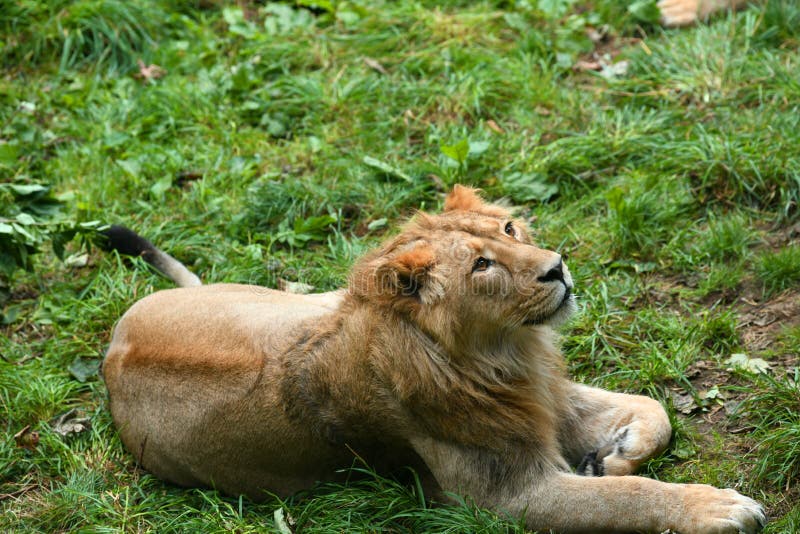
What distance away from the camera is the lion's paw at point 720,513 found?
4340mm

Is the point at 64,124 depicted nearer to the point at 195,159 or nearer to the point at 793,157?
the point at 195,159

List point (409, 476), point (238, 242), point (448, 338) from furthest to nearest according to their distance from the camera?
point (238, 242) < point (409, 476) < point (448, 338)

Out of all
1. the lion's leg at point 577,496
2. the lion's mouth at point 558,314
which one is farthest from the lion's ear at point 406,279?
the lion's leg at point 577,496

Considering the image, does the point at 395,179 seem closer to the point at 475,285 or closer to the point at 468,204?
the point at 468,204

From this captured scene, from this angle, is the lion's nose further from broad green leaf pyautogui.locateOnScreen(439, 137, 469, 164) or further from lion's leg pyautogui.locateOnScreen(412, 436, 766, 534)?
broad green leaf pyautogui.locateOnScreen(439, 137, 469, 164)

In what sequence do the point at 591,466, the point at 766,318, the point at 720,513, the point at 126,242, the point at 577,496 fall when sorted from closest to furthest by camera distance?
the point at 720,513 < the point at 577,496 < the point at 591,466 < the point at 766,318 < the point at 126,242

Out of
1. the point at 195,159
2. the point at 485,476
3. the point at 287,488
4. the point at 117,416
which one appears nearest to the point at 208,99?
the point at 195,159

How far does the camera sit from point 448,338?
4785mm

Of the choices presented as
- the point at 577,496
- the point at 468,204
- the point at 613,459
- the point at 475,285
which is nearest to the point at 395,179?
the point at 468,204

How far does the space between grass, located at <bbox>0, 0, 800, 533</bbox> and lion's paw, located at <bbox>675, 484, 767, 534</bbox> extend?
0.28 meters

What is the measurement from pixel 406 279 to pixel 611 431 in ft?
4.42

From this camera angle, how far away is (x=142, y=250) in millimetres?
7125

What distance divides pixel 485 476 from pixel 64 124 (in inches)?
227

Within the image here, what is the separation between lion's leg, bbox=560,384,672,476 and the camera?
505cm
